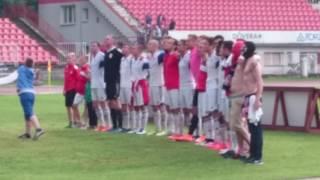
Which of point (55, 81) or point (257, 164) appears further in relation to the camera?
point (55, 81)

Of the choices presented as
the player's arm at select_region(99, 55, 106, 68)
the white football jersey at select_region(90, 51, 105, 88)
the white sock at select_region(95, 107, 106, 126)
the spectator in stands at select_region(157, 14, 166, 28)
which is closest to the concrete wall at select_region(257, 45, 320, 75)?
the spectator in stands at select_region(157, 14, 166, 28)

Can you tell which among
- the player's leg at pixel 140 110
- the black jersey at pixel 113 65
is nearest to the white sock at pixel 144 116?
the player's leg at pixel 140 110

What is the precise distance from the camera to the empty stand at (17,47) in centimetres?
5459

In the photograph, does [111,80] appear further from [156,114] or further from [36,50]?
[36,50]

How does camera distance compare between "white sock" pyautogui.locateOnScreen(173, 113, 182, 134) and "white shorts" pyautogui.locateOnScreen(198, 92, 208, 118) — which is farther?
"white sock" pyautogui.locateOnScreen(173, 113, 182, 134)

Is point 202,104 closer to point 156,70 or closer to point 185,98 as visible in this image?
point 185,98

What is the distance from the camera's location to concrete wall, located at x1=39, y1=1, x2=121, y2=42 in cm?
5856

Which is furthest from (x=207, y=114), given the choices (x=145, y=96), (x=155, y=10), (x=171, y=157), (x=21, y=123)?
(x=155, y=10)

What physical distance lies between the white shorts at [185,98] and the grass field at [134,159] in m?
0.90

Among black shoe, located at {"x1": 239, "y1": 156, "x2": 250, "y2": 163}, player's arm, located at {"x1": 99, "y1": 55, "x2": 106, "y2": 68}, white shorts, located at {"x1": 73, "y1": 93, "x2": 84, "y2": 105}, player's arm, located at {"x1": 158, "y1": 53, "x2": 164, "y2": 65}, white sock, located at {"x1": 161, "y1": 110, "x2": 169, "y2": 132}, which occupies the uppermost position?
player's arm, located at {"x1": 158, "y1": 53, "x2": 164, "y2": 65}

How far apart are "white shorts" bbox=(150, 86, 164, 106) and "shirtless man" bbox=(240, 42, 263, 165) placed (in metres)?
4.47

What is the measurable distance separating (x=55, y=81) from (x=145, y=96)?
33189 mm

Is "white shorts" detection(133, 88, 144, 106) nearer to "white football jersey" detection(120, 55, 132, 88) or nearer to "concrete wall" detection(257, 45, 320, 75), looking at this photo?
"white football jersey" detection(120, 55, 132, 88)

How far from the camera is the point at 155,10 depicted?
200 feet
